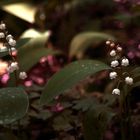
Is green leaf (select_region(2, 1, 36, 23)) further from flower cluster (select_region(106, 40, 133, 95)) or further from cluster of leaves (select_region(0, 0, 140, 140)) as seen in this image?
flower cluster (select_region(106, 40, 133, 95))

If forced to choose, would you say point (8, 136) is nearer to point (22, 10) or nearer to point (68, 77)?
point (68, 77)

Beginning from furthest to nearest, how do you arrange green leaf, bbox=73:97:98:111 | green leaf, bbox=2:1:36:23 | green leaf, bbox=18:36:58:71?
green leaf, bbox=2:1:36:23 < green leaf, bbox=18:36:58:71 < green leaf, bbox=73:97:98:111

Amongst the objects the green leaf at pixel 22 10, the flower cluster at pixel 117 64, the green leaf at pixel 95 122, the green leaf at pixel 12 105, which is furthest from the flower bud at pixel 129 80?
the green leaf at pixel 22 10

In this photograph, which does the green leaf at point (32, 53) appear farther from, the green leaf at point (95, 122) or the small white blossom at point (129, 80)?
the small white blossom at point (129, 80)

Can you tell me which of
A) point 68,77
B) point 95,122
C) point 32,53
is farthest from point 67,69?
point 32,53

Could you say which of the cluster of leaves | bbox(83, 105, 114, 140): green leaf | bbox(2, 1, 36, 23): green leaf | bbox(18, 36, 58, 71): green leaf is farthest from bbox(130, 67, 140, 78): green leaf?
bbox(2, 1, 36, 23): green leaf

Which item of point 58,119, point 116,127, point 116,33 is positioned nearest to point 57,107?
point 58,119

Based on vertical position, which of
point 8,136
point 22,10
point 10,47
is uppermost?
point 10,47
